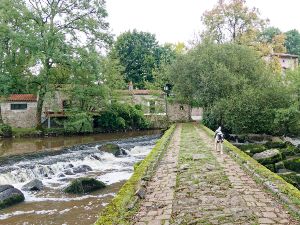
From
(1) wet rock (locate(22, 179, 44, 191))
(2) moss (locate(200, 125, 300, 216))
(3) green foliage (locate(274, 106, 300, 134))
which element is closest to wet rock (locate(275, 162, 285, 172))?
(2) moss (locate(200, 125, 300, 216))

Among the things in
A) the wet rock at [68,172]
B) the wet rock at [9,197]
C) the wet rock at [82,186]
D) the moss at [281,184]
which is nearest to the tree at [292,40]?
the wet rock at [68,172]

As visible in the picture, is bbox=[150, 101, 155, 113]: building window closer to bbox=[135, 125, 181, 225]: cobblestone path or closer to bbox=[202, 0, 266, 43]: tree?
bbox=[202, 0, 266, 43]: tree

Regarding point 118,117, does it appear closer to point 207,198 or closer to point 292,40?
point 207,198

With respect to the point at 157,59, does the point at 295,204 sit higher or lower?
lower

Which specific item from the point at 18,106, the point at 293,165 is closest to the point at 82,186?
the point at 293,165

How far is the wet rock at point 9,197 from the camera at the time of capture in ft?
35.4

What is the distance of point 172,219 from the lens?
6.16 m

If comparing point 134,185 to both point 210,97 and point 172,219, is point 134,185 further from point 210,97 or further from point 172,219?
point 210,97

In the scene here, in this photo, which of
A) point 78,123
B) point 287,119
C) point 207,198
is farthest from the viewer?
point 78,123

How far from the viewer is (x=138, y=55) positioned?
49812mm

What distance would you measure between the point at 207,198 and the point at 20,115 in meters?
32.1

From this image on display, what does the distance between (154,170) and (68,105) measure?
26.5 meters

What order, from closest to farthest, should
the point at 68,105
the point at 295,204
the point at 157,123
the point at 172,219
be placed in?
the point at 172,219 < the point at 295,204 < the point at 68,105 < the point at 157,123

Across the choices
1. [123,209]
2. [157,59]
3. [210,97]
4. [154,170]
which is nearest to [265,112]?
[210,97]
